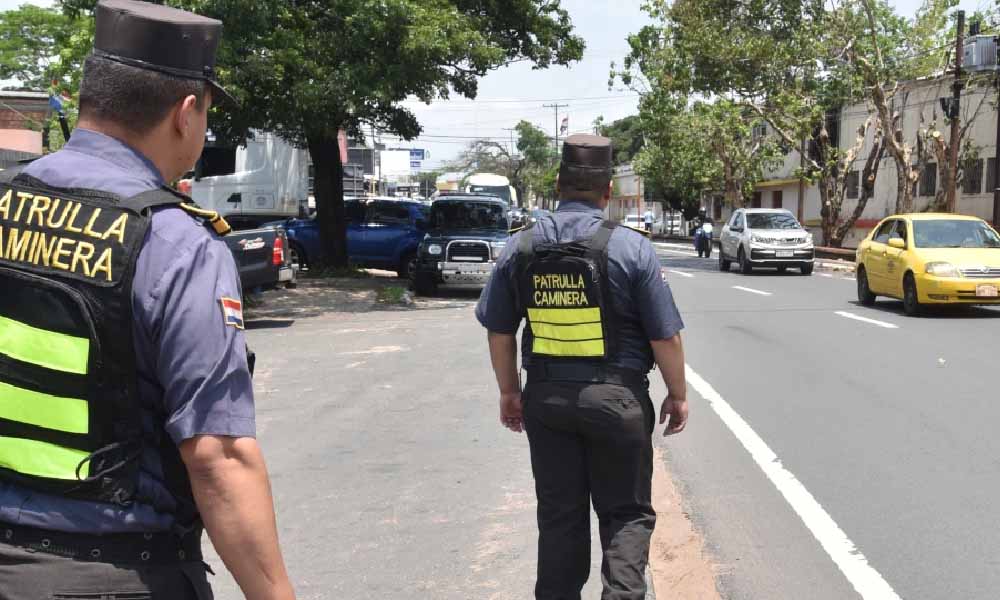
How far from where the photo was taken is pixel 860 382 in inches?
404

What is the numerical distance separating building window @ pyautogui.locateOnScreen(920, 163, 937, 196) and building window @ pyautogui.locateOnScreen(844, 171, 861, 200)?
7.37 meters

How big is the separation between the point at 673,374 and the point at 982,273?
13.5 meters

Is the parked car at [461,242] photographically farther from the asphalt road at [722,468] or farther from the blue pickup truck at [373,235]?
the asphalt road at [722,468]

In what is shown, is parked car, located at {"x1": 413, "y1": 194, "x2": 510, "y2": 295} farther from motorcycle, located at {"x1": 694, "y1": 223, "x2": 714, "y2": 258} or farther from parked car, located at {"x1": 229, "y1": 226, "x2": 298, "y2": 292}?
motorcycle, located at {"x1": 694, "y1": 223, "x2": 714, "y2": 258}

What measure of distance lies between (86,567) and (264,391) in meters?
8.27

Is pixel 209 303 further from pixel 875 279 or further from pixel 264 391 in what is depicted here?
pixel 875 279

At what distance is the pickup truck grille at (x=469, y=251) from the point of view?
1995 cm

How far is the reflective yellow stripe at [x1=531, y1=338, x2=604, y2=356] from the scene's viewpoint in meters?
3.83

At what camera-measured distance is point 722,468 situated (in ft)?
23.1

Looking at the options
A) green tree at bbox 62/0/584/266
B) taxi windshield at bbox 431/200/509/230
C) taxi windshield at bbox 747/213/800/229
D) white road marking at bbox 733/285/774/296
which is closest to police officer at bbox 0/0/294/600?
green tree at bbox 62/0/584/266

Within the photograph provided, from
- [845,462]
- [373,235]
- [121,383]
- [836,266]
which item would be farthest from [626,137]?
[121,383]

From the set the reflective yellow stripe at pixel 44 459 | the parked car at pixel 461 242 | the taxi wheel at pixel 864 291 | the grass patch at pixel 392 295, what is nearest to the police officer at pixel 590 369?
the reflective yellow stripe at pixel 44 459

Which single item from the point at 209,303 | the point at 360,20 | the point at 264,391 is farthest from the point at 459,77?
the point at 209,303

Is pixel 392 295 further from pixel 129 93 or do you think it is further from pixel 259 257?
pixel 129 93
